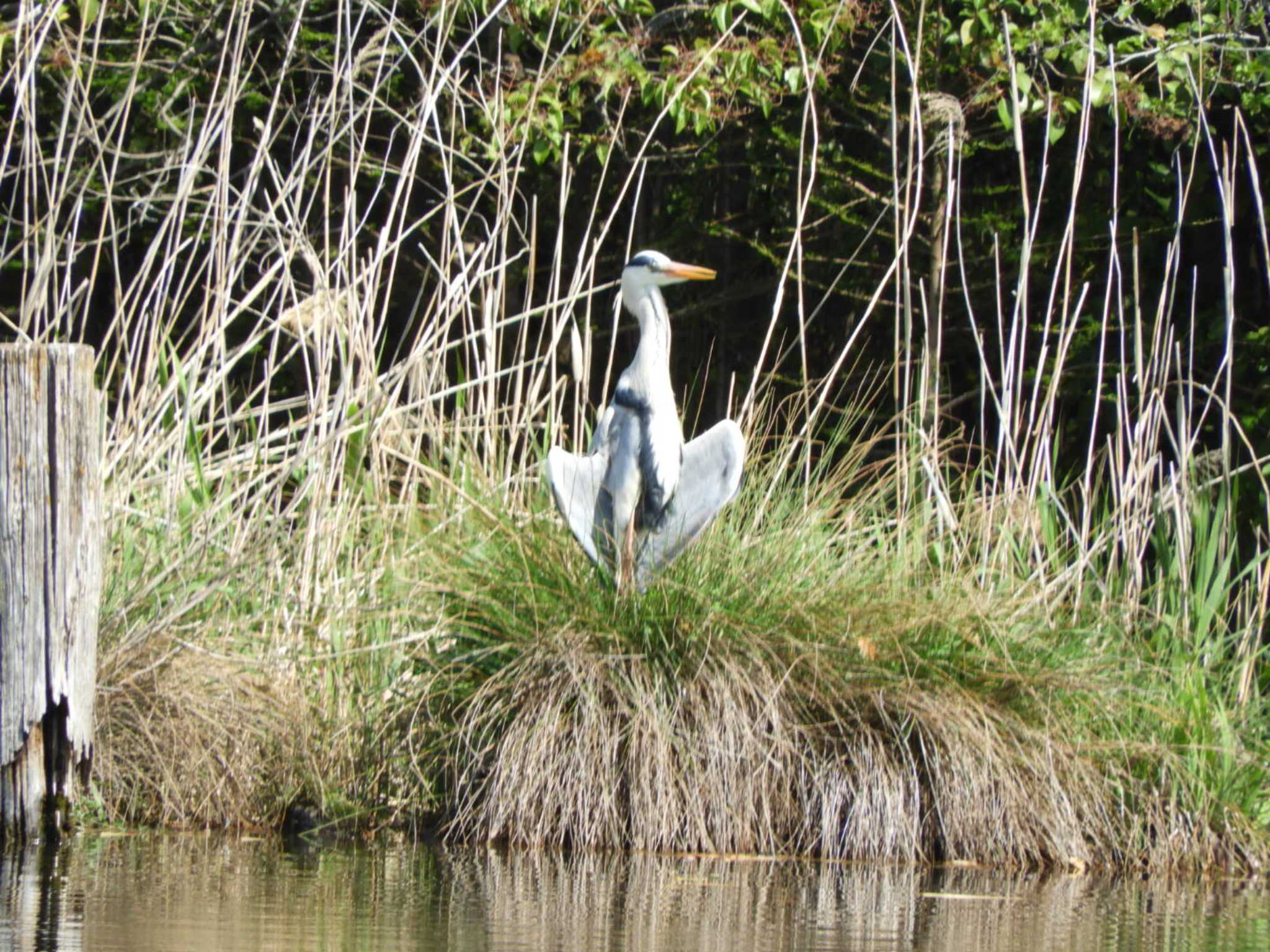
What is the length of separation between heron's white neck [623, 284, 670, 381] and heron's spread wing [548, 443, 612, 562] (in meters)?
0.19

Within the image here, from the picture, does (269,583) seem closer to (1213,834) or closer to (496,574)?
(496,574)

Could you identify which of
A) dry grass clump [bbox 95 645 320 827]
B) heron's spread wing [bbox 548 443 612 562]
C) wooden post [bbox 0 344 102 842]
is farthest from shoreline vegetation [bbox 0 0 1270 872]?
wooden post [bbox 0 344 102 842]

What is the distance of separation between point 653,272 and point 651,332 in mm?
125

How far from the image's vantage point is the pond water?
247 centimetres

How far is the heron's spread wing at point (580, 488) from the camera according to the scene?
3.43 m

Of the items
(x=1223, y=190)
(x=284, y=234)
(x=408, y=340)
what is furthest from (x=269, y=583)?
(x=408, y=340)

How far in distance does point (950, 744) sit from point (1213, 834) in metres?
0.60

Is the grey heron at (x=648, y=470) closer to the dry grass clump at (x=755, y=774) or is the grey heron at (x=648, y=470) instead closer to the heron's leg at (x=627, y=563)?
the heron's leg at (x=627, y=563)

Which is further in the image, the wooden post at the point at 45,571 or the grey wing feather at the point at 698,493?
the grey wing feather at the point at 698,493

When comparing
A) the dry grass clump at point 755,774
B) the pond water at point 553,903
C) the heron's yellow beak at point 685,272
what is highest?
the heron's yellow beak at point 685,272

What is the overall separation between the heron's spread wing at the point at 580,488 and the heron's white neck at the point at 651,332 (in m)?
0.19

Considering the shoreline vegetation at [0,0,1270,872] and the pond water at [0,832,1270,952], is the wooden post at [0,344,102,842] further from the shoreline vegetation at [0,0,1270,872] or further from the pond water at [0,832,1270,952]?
the shoreline vegetation at [0,0,1270,872]

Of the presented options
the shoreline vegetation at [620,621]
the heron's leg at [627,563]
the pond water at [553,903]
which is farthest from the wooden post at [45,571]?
the heron's leg at [627,563]

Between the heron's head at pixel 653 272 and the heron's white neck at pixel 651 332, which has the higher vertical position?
the heron's head at pixel 653 272
